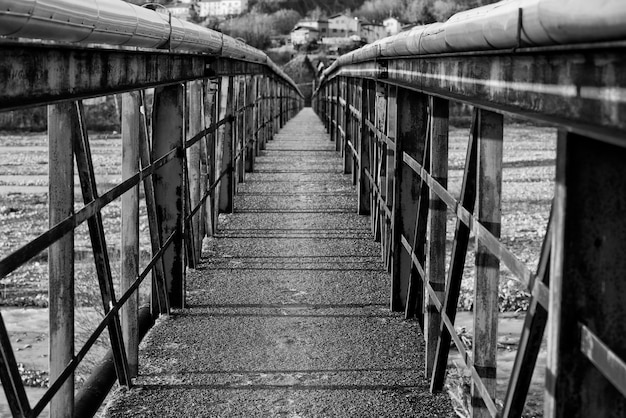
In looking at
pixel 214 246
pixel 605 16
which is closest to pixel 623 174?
pixel 605 16

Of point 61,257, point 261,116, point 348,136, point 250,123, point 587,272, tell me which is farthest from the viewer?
point 261,116

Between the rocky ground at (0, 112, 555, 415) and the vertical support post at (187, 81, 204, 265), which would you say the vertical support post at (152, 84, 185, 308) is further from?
the rocky ground at (0, 112, 555, 415)

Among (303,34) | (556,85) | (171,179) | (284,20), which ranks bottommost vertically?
(171,179)

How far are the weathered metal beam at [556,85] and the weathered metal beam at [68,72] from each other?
47.9 inches

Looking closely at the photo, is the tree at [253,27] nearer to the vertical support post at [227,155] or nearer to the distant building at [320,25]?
the distant building at [320,25]

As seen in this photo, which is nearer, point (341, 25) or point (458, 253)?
point (458, 253)

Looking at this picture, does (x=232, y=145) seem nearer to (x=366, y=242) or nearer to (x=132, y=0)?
(x=366, y=242)

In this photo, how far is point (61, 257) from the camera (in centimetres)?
316

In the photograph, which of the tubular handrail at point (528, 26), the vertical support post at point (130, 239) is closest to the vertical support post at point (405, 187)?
the vertical support post at point (130, 239)

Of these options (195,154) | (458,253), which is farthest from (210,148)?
(458,253)

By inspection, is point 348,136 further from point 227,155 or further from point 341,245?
point 341,245

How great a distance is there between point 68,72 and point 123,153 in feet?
4.85

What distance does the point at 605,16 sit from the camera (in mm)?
1474

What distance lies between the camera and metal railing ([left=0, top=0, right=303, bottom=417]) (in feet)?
8.02
